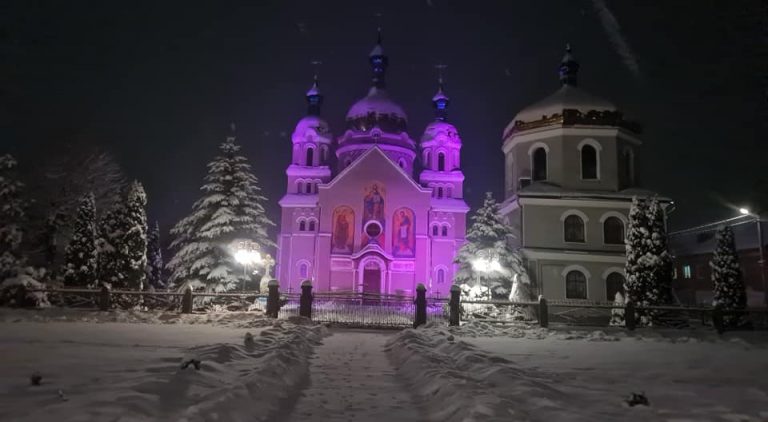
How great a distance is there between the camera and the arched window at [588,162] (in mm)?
32500

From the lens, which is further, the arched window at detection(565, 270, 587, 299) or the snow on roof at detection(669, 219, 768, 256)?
the snow on roof at detection(669, 219, 768, 256)

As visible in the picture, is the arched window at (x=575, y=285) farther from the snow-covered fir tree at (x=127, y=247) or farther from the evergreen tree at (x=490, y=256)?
the snow-covered fir tree at (x=127, y=247)

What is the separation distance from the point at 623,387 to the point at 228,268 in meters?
21.6

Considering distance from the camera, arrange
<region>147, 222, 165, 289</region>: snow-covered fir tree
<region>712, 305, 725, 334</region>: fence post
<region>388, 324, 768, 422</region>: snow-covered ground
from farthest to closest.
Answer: <region>147, 222, 165, 289</region>: snow-covered fir tree → <region>712, 305, 725, 334</region>: fence post → <region>388, 324, 768, 422</region>: snow-covered ground

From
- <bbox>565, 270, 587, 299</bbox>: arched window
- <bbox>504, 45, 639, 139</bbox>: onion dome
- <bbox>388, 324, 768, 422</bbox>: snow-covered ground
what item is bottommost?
<bbox>388, 324, 768, 422</bbox>: snow-covered ground

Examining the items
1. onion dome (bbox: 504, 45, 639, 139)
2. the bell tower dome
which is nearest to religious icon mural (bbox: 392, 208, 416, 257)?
the bell tower dome

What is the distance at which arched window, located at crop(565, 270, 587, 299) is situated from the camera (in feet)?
98.1

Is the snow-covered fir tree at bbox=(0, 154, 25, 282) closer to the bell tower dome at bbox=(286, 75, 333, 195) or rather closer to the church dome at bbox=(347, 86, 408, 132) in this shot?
the bell tower dome at bbox=(286, 75, 333, 195)

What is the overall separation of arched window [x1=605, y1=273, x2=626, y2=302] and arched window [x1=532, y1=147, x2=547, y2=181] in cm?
686

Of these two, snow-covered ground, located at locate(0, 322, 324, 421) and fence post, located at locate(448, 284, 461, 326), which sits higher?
fence post, located at locate(448, 284, 461, 326)

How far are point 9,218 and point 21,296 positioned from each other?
4053 mm

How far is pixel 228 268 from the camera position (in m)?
26.9

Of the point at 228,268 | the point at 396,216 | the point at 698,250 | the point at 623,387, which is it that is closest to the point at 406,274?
→ the point at 396,216

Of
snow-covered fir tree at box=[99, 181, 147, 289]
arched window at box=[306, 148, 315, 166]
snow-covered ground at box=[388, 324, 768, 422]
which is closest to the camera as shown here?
snow-covered ground at box=[388, 324, 768, 422]
